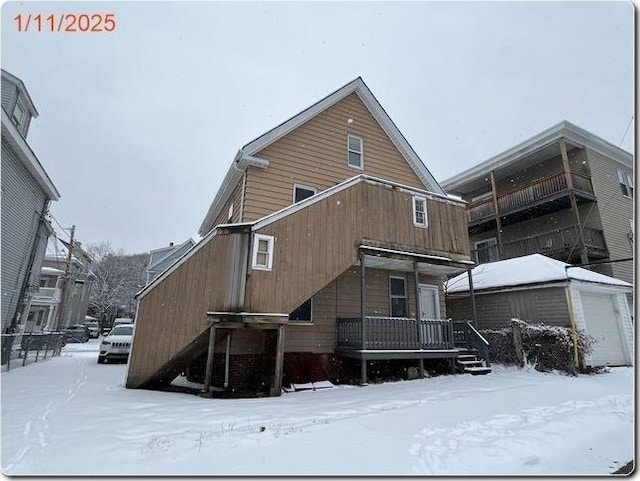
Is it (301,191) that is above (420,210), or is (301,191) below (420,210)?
above

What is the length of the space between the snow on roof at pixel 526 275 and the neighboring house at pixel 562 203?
2.76 m

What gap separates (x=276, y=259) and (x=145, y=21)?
5.80 metres

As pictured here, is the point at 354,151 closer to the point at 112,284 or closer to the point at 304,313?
the point at 304,313

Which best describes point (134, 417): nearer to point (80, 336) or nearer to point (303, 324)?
point (303, 324)

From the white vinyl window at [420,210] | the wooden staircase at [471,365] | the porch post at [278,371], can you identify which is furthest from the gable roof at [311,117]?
the wooden staircase at [471,365]

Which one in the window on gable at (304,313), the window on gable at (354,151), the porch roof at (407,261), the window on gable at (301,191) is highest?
the window on gable at (354,151)

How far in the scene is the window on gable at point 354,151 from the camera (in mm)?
14109

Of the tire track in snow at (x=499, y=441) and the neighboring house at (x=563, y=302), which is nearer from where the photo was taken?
the tire track in snow at (x=499, y=441)

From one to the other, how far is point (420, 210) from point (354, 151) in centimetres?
384

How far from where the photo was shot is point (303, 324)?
1112 centimetres

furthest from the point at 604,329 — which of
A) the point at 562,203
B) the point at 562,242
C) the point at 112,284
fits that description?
the point at 112,284

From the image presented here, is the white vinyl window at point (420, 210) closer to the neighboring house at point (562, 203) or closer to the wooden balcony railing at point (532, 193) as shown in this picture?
the neighboring house at point (562, 203)

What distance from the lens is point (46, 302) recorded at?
32.0 meters

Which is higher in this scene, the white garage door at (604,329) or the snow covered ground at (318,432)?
the white garage door at (604,329)
